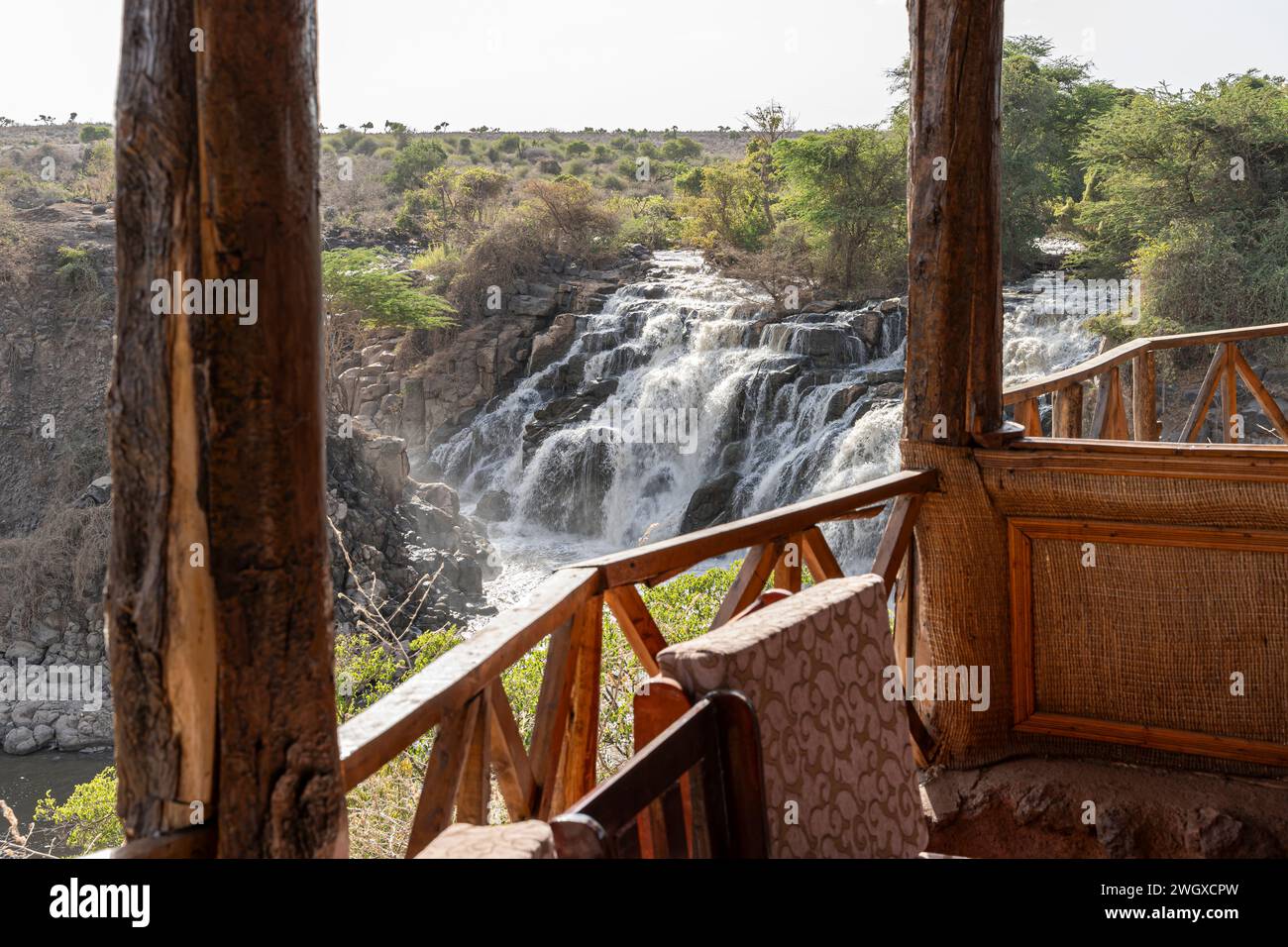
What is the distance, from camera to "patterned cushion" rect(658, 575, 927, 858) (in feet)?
4.67

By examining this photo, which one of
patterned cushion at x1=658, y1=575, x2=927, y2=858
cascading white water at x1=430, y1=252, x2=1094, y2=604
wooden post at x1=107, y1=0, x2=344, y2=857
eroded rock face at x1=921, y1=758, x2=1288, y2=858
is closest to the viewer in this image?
wooden post at x1=107, y1=0, x2=344, y2=857

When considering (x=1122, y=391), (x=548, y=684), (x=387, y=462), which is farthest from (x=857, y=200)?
(x=548, y=684)

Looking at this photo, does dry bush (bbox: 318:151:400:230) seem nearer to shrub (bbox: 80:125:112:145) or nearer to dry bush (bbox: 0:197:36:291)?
shrub (bbox: 80:125:112:145)

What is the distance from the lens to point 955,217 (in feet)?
9.33

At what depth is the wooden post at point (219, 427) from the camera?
1.04 m

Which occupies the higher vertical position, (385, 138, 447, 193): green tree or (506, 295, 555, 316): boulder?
(385, 138, 447, 193): green tree

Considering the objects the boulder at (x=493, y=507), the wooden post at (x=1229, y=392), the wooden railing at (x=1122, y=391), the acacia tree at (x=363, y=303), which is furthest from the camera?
the acacia tree at (x=363, y=303)

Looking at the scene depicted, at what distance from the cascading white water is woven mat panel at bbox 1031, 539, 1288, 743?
20.7ft

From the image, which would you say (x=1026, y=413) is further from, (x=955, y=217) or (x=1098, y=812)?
(x=1098, y=812)

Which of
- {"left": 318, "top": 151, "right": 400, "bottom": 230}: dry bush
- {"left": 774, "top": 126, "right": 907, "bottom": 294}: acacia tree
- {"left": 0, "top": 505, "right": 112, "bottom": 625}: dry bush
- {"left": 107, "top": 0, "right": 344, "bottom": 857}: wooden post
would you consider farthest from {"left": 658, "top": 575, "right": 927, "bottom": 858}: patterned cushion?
{"left": 318, "top": 151, "right": 400, "bottom": 230}: dry bush

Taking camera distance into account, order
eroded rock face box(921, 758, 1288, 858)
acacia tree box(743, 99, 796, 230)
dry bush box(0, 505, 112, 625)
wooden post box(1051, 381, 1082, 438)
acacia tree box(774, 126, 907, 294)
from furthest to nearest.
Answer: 1. acacia tree box(743, 99, 796, 230)
2. acacia tree box(774, 126, 907, 294)
3. dry bush box(0, 505, 112, 625)
4. wooden post box(1051, 381, 1082, 438)
5. eroded rock face box(921, 758, 1288, 858)

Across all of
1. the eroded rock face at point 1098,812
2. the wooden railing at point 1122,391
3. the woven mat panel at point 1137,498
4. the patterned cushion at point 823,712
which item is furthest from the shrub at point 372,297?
the patterned cushion at point 823,712

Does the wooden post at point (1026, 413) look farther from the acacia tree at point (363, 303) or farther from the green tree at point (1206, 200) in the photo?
the acacia tree at point (363, 303)

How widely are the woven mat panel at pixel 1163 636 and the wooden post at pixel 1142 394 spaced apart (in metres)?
1.83
